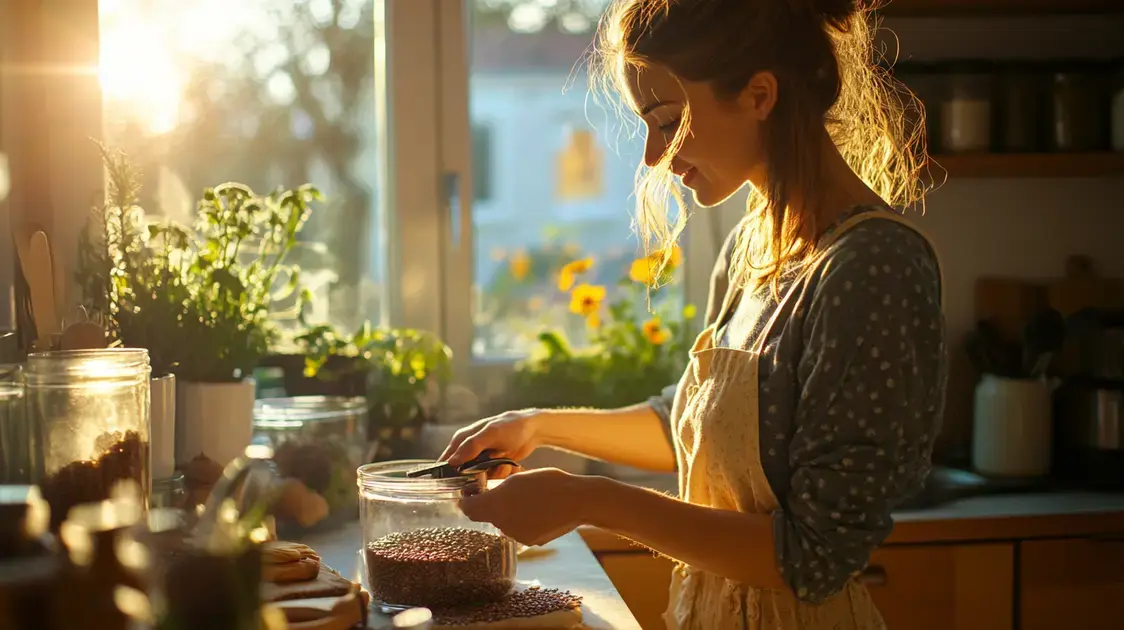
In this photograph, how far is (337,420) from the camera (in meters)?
1.77

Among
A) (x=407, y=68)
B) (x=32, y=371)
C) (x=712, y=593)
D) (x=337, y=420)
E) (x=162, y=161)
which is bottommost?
(x=712, y=593)

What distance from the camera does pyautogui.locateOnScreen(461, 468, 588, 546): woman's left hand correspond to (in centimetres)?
119

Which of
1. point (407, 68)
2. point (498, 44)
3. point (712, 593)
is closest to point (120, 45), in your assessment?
point (407, 68)

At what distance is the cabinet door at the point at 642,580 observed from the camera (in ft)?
6.25

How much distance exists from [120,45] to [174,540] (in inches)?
70.4

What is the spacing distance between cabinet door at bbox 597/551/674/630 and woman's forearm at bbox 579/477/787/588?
693mm

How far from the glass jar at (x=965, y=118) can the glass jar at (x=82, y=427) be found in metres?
1.76

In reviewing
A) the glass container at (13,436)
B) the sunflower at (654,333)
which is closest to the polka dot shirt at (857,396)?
the glass container at (13,436)

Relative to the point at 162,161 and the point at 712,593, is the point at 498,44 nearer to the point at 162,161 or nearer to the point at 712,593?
the point at 162,161

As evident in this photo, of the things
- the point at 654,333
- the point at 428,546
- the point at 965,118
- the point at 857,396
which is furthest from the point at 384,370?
the point at 965,118

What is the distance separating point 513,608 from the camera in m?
1.20

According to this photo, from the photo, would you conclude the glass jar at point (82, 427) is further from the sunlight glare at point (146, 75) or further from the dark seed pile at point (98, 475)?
the sunlight glare at point (146, 75)

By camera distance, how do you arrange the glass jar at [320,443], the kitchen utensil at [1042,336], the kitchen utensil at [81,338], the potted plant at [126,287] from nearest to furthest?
the kitchen utensil at [81,338] < the potted plant at [126,287] < the glass jar at [320,443] < the kitchen utensil at [1042,336]

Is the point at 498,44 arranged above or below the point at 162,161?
above
